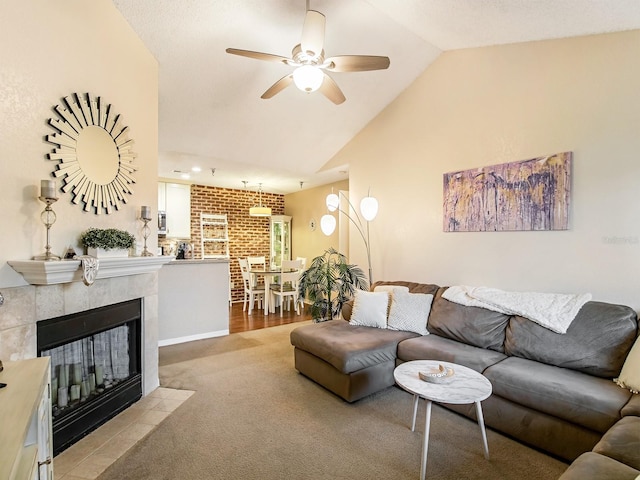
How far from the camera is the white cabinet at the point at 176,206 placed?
6.10m

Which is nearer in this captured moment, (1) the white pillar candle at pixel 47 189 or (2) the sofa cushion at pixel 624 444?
(2) the sofa cushion at pixel 624 444

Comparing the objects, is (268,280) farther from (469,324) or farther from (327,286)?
(469,324)

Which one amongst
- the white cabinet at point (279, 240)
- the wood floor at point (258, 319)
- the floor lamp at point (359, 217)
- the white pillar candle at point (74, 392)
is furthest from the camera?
the white cabinet at point (279, 240)

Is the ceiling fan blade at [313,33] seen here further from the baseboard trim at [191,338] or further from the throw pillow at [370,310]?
the baseboard trim at [191,338]

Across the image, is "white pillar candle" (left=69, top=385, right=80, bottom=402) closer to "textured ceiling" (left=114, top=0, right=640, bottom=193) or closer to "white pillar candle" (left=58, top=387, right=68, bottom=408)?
"white pillar candle" (left=58, top=387, right=68, bottom=408)

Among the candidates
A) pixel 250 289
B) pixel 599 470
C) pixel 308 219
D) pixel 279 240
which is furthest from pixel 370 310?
pixel 279 240

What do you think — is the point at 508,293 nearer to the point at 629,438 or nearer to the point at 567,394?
the point at 567,394

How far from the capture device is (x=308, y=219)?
7.04 m

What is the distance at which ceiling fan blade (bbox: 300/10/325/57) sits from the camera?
79.4 inches

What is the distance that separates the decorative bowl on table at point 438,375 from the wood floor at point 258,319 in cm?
330

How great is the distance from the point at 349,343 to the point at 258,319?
3.05m

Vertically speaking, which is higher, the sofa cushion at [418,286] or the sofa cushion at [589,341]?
the sofa cushion at [418,286]

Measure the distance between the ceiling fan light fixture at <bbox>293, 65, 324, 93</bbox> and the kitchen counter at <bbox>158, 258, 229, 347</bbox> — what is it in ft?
9.32

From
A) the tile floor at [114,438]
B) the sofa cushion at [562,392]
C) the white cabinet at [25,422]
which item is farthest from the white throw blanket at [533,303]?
the white cabinet at [25,422]
